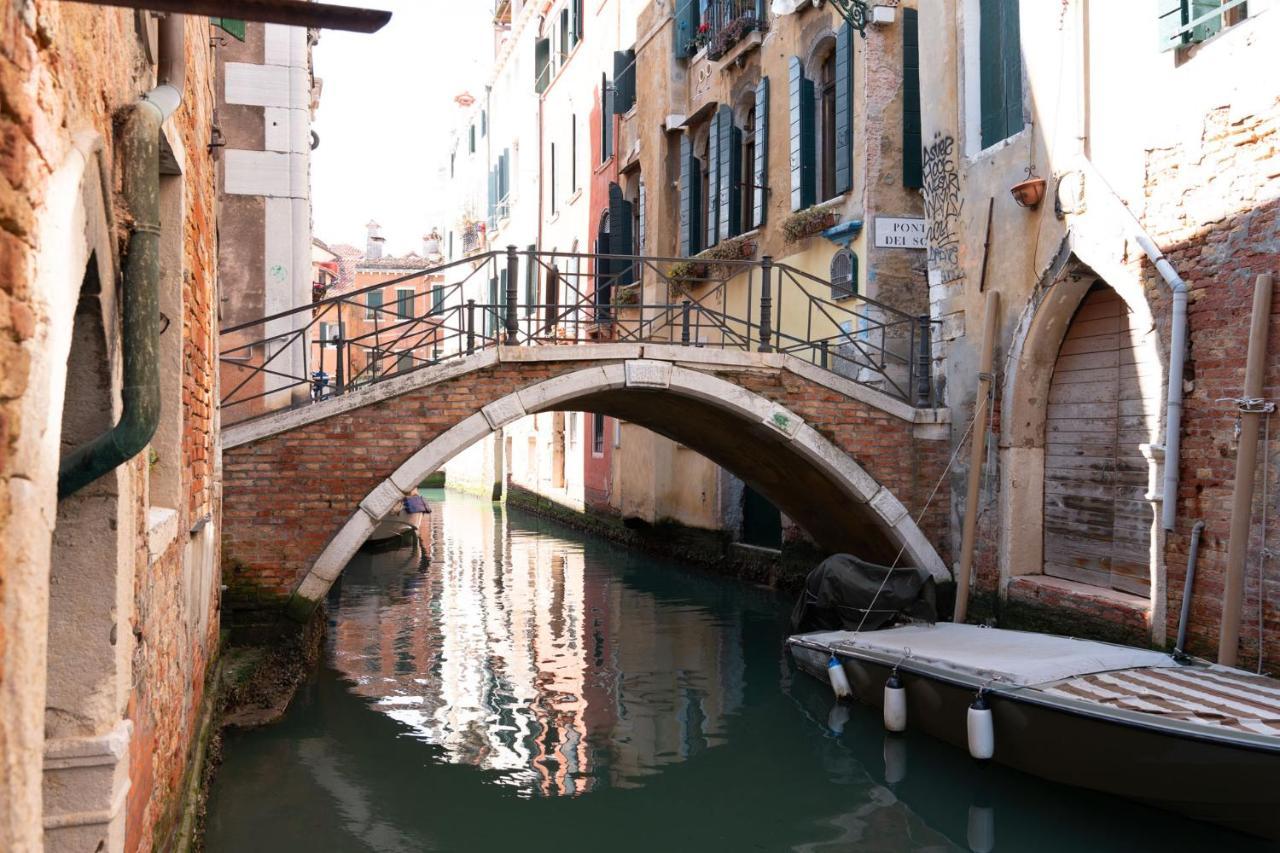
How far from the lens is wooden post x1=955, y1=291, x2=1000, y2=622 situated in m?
7.54

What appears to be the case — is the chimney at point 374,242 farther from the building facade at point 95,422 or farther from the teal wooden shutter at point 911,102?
the building facade at point 95,422

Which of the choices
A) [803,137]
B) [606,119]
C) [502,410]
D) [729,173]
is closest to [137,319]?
[502,410]

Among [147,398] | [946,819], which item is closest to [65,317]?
[147,398]

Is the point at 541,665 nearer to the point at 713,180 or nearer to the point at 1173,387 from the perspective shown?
the point at 1173,387

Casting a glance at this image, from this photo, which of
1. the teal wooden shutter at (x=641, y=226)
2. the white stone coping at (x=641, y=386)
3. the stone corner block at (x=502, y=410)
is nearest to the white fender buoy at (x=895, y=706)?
the white stone coping at (x=641, y=386)

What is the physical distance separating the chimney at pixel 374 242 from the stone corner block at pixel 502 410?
30429 millimetres

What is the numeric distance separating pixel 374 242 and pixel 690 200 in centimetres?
2617

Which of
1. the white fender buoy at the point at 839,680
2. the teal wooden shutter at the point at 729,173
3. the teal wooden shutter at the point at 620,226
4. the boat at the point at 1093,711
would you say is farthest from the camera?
the teal wooden shutter at the point at 620,226

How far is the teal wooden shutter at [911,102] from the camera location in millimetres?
9211

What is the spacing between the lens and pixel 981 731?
17.6 feet

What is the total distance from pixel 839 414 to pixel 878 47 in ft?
10.0

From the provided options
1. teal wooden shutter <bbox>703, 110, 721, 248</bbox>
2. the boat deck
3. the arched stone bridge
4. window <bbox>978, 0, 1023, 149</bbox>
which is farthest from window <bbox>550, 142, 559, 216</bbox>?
the boat deck

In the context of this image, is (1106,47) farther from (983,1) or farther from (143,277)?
(143,277)

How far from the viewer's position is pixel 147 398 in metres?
2.34
